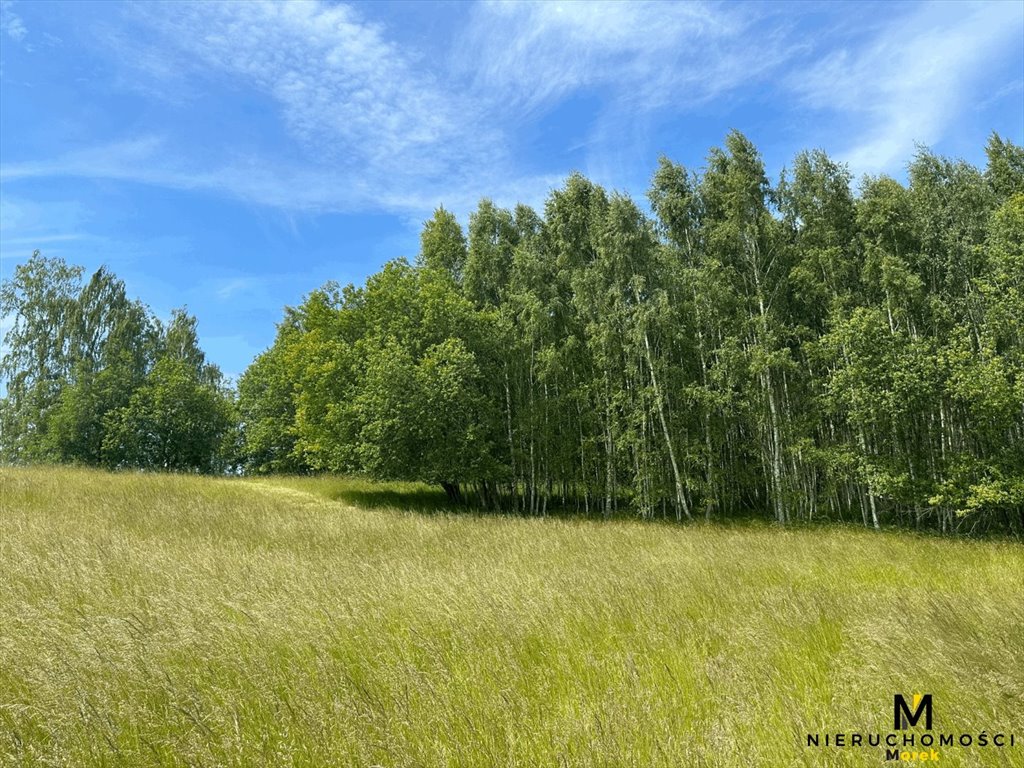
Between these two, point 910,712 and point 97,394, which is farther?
point 97,394

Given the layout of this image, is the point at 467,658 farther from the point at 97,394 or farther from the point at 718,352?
the point at 97,394

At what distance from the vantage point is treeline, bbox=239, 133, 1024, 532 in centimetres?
1903

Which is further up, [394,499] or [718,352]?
[718,352]

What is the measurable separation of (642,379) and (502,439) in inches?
297

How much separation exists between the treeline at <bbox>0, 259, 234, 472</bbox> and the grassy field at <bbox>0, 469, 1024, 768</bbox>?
118ft

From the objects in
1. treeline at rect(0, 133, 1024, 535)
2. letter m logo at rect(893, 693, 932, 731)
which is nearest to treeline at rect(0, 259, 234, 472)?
treeline at rect(0, 133, 1024, 535)

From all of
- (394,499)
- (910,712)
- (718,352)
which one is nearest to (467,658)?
(910,712)

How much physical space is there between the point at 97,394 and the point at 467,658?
48.2 m

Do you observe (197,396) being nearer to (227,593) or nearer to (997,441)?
(227,593)

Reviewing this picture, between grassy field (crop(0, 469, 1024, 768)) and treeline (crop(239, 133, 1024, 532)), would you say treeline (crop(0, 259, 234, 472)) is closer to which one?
treeline (crop(239, 133, 1024, 532))

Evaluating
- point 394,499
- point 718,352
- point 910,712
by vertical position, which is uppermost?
point 718,352

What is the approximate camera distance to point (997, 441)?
735 inches

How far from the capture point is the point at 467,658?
4.66 m

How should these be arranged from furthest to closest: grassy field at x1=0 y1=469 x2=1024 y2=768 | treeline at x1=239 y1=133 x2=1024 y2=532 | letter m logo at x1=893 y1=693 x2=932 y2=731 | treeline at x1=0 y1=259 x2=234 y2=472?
treeline at x1=0 y1=259 x2=234 y2=472 → treeline at x1=239 y1=133 x2=1024 y2=532 → letter m logo at x1=893 y1=693 x2=932 y2=731 → grassy field at x1=0 y1=469 x2=1024 y2=768
